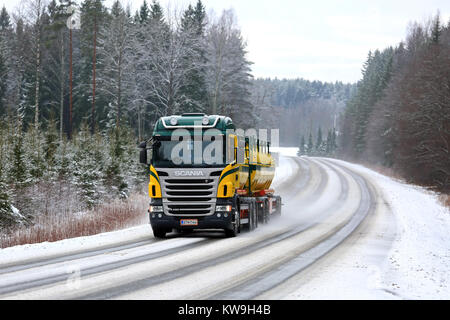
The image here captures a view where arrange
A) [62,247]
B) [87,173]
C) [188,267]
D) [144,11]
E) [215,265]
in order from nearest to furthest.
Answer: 1. [188,267]
2. [215,265]
3. [62,247]
4. [87,173]
5. [144,11]

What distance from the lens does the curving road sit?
8.27 meters

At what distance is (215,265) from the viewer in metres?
11.0

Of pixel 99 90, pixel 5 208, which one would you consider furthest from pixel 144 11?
pixel 5 208

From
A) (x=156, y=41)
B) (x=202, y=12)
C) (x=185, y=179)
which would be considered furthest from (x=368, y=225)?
(x=202, y=12)

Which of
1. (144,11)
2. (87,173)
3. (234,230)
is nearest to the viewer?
(234,230)

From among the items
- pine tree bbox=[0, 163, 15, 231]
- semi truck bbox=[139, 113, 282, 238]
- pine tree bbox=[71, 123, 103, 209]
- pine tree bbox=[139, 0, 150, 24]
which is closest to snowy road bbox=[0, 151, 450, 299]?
semi truck bbox=[139, 113, 282, 238]

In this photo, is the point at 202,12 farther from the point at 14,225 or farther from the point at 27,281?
the point at 27,281

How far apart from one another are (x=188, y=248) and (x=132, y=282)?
4809 millimetres

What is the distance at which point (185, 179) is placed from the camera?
1564 centimetres

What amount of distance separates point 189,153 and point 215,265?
17.9 ft

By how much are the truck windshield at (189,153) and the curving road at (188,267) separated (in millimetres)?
2224

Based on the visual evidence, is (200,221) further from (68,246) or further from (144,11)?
(144,11)

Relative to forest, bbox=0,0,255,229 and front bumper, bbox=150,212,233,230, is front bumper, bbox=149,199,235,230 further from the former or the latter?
forest, bbox=0,0,255,229

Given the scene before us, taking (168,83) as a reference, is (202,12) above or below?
above
